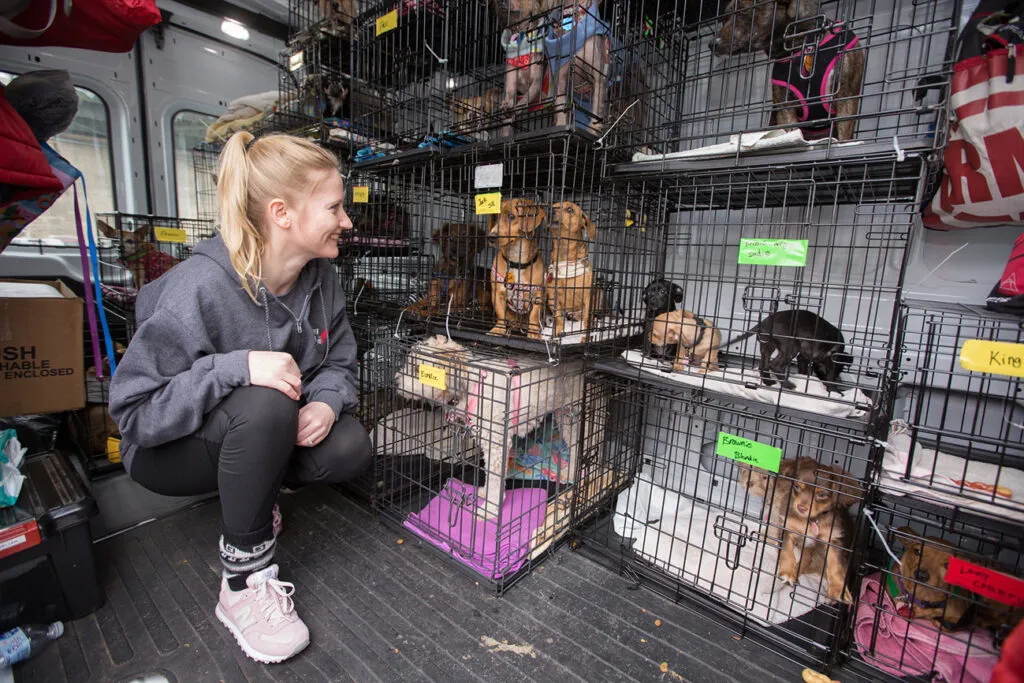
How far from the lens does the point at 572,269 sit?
5.88 feet

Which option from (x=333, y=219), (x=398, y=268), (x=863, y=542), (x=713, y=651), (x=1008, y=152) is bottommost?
(x=713, y=651)

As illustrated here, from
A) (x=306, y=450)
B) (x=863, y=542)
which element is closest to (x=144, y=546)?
(x=306, y=450)

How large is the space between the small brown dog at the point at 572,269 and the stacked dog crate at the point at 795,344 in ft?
0.66

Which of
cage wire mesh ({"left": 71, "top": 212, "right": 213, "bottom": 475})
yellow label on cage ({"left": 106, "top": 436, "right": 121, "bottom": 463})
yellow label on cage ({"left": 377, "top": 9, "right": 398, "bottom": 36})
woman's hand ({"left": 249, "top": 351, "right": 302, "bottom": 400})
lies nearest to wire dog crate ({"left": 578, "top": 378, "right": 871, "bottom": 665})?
woman's hand ({"left": 249, "top": 351, "right": 302, "bottom": 400})

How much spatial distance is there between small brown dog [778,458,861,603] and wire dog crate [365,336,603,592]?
75cm

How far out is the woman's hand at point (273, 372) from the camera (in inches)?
49.2

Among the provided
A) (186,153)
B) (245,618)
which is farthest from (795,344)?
(186,153)

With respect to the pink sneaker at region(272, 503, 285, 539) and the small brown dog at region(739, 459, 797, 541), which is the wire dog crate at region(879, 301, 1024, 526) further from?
the pink sneaker at region(272, 503, 285, 539)

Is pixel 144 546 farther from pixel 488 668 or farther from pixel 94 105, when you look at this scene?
pixel 94 105

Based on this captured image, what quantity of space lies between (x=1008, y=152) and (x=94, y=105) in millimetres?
4794

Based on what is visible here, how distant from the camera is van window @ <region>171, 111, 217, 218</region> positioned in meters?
3.49

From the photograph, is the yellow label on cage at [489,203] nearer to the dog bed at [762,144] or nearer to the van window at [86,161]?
the dog bed at [762,144]

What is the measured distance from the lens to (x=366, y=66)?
2414 millimetres

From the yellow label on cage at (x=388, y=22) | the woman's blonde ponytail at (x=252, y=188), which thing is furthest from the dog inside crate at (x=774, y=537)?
the yellow label on cage at (x=388, y=22)
